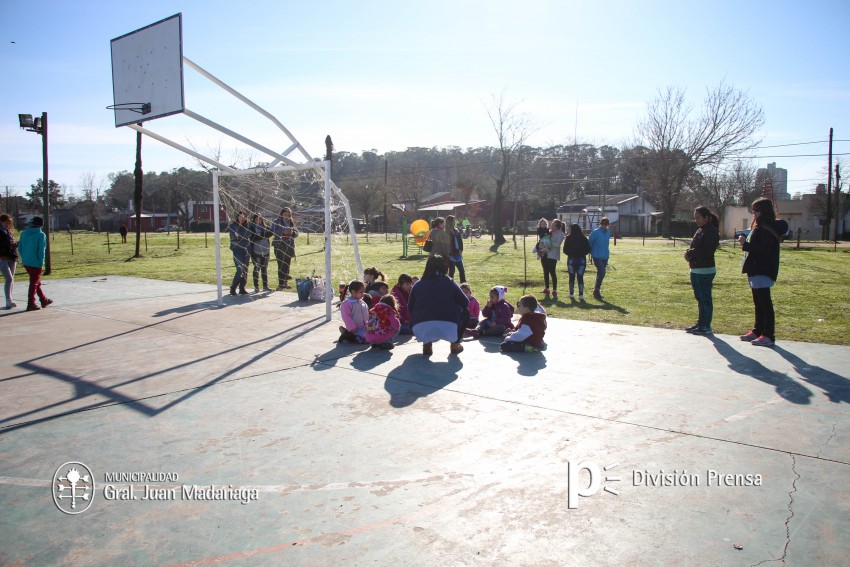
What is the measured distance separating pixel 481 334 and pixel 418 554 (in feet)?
19.4

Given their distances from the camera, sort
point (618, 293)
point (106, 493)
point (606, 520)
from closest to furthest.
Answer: point (606, 520)
point (106, 493)
point (618, 293)

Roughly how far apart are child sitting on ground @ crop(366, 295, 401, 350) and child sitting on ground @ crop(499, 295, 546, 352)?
151 cm

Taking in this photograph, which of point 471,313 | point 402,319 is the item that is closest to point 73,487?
point 402,319

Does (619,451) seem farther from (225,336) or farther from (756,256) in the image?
(225,336)

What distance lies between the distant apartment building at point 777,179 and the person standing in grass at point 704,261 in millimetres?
63549

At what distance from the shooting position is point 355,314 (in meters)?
8.44

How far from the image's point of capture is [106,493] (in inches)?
157

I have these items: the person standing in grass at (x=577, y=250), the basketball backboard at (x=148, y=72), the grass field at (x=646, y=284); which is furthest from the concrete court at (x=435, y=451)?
the person standing in grass at (x=577, y=250)

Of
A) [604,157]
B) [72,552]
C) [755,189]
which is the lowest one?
[72,552]

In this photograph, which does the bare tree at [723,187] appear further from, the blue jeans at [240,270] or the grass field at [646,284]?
the blue jeans at [240,270]

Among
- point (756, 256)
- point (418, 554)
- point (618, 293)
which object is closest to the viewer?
point (418, 554)

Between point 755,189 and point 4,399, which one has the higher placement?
point 755,189

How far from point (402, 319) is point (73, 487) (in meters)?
5.79

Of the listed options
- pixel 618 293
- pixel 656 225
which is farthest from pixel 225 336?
pixel 656 225
